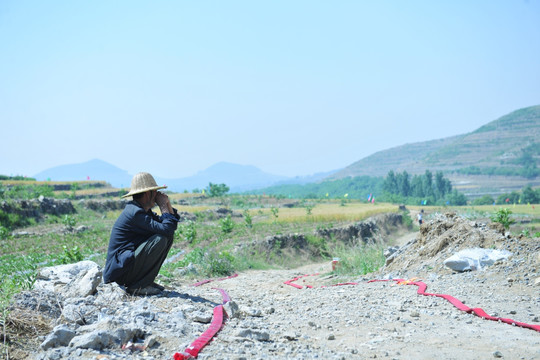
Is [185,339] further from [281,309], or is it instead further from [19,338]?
[281,309]

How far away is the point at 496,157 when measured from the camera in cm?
13188

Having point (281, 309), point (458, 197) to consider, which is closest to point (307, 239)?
point (281, 309)

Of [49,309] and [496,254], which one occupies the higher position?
[49,309]

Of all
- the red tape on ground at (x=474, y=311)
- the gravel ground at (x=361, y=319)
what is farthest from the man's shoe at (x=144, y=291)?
the red tape on ground at (x=474, y=311)

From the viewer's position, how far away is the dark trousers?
5488 millimetres

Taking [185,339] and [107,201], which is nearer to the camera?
[185,339]

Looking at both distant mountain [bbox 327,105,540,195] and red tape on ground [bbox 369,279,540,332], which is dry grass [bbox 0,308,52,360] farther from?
distant mountain [bbox 327,105,540,195]

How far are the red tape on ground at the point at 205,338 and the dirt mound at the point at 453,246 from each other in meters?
4.37

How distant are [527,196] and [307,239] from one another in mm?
57744

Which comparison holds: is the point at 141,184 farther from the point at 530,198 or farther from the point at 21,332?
the point at 530,198

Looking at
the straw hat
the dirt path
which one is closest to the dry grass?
the dirt path

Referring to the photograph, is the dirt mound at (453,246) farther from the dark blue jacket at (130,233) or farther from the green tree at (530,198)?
the green tree at (530,198)

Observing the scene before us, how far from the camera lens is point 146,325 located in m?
4.38

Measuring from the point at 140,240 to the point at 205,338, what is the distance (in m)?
1.90
